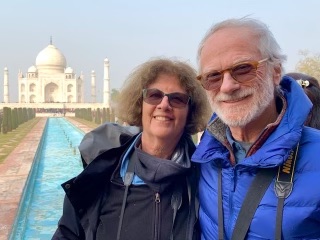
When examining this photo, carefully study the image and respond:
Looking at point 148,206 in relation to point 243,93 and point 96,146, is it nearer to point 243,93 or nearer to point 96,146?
point 96,146

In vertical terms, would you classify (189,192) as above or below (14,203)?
above

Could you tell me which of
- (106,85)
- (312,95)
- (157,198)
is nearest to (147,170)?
(157,198)

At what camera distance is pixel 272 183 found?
3.10 feet

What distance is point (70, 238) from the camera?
127 centimetres

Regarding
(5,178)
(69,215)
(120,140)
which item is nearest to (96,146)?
(120,140)

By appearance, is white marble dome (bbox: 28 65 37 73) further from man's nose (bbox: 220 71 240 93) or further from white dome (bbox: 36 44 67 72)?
man's nose (bbox: 220 71 240 93)

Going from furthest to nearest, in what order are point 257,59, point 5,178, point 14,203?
1. point 5,178
2. point 14,203
3. point 257,59

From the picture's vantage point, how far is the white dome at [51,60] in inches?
1818

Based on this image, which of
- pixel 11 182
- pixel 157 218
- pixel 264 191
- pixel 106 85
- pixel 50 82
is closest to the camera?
pixel 264 191

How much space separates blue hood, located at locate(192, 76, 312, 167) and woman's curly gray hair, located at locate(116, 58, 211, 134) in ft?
0.86

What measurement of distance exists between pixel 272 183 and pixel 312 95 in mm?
693

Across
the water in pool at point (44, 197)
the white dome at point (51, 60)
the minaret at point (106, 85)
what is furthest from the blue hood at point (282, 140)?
the white dome at point (51, 60)

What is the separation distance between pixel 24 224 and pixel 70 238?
9.55ft

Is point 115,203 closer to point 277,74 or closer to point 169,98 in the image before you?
point 169,98
